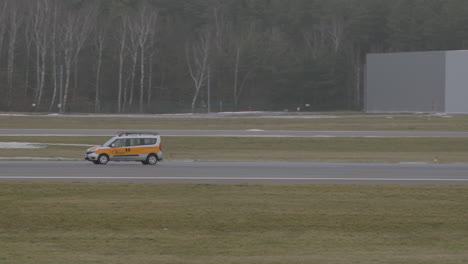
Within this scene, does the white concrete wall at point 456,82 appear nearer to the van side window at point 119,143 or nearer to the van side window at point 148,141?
the van side window at point 148,141

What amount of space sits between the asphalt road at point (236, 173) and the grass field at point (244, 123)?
30393mm

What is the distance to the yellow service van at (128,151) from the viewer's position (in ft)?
106

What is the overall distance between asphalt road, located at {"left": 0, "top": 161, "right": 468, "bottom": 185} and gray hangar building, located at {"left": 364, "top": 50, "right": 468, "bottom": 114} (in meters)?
51.2

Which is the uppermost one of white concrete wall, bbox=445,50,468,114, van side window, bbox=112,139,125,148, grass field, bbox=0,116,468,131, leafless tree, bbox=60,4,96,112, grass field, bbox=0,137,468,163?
leafless tree, bbox=60,4,96,112

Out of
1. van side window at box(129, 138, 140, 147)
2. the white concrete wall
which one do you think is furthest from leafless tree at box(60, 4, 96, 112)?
van side window at box(129, 138, 140, 147)

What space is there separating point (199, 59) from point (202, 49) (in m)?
1.72

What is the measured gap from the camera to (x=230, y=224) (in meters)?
16.6

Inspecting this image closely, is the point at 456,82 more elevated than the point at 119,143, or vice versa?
the point at 456,82

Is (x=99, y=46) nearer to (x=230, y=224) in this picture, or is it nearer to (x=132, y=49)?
(x=132, y=49)


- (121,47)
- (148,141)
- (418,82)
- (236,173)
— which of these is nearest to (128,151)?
(148,141)

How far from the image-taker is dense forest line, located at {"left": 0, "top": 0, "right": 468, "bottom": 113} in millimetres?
94875

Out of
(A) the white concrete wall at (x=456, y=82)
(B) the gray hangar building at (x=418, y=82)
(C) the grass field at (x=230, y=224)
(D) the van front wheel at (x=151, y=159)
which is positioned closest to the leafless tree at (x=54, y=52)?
(B) the gray hangar building at (x=418, y=82)

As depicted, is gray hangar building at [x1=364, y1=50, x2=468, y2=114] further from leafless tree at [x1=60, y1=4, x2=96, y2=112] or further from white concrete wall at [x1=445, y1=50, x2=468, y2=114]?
leafless tree at [x1=60, y1=4, x2=96, y2=112]

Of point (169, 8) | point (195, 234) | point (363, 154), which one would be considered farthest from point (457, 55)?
point (195, 234)
